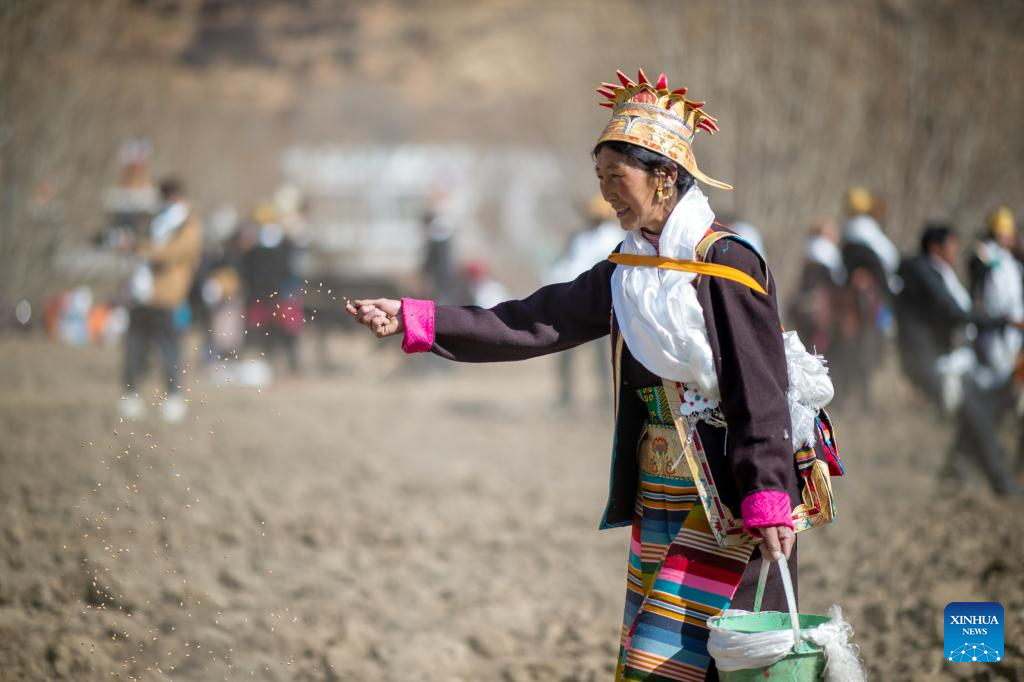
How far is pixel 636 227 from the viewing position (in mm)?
3168

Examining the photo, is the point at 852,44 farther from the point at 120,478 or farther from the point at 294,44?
the point at 294,44

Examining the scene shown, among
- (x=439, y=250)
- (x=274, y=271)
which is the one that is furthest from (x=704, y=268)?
(x=439, y=250)

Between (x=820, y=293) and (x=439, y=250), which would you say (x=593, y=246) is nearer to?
(x=820, y=293)

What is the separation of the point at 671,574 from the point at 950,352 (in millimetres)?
6363

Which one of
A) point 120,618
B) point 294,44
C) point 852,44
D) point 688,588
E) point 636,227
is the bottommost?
point 120,618

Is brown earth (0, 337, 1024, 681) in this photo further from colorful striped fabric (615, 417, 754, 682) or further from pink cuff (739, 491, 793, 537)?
pink cuff (739, 491, 793, 537)

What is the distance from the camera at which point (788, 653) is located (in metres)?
2.81

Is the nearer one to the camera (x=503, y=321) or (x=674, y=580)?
(x=674, y=580)

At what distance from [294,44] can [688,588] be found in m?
57.3

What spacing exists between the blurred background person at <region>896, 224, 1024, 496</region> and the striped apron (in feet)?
18.4

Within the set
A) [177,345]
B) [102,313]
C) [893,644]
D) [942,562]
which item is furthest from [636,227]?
[102,313]

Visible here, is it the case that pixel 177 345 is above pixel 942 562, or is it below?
above

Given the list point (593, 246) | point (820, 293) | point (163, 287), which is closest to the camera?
point (163, 287)

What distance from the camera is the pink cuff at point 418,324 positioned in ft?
10.9
